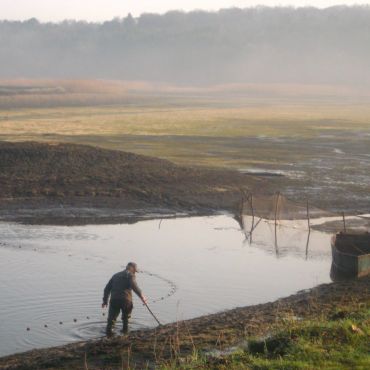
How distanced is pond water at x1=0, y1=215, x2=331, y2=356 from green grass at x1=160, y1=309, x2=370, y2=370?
5.18 metres

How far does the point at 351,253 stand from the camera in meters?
27.7

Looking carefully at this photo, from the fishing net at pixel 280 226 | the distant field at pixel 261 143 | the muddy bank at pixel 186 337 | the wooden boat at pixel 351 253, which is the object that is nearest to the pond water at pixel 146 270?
the fishing net at pixel 280 226

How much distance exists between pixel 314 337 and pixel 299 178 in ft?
111

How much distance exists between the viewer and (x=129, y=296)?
18.9m

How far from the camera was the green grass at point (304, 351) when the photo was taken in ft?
44.1

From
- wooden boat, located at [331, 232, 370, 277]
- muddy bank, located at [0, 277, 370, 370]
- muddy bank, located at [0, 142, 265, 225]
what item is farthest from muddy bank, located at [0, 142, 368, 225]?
muddy bank, located at [0, 277, 370, 370]

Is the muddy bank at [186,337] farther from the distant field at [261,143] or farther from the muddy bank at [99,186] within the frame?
the distant field at [261,143]

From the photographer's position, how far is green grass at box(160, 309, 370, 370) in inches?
529

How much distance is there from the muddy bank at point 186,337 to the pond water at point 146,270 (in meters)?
1.23

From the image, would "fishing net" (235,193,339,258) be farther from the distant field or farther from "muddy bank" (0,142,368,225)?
the distant field

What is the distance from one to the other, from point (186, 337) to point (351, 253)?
453 inches

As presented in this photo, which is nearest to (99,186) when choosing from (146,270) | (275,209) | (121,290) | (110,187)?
(110,187)

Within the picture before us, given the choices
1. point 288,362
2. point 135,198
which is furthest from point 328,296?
point 135,198

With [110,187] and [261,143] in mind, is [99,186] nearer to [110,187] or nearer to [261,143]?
[110,187]
